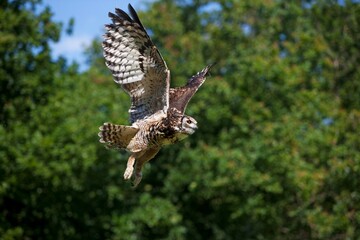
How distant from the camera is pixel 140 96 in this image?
998 cm

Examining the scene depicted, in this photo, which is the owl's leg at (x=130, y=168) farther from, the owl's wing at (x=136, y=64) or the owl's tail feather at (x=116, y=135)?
the owl's wing at (x=136, y=64)

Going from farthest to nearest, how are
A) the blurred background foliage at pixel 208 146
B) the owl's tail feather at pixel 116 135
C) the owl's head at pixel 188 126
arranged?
the blurred background foliage at pixel 208 146 → the owl's tail feather at pixel 116 135 → the owl's head at pixel 188 126

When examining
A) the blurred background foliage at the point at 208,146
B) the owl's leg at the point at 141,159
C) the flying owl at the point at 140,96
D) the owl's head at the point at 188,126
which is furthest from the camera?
the blurred background foliage at the point at 208,146

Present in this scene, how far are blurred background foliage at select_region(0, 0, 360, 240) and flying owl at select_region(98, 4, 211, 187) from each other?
370 inches

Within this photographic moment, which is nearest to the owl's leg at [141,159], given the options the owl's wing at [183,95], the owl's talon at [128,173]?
the owl's talon at [128,173]

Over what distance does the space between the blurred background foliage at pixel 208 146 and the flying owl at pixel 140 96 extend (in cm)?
939

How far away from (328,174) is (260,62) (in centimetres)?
423

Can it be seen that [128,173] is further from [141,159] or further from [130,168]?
[141,159]

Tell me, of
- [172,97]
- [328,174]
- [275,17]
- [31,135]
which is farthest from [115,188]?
[172,97]

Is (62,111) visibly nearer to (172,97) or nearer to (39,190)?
(39,190)

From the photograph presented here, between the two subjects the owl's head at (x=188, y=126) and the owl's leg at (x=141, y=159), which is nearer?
the owl's head at (x=188, y=126)

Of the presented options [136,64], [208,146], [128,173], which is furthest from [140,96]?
[208,146]

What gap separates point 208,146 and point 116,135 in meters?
15.4

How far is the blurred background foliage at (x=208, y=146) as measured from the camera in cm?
2061
